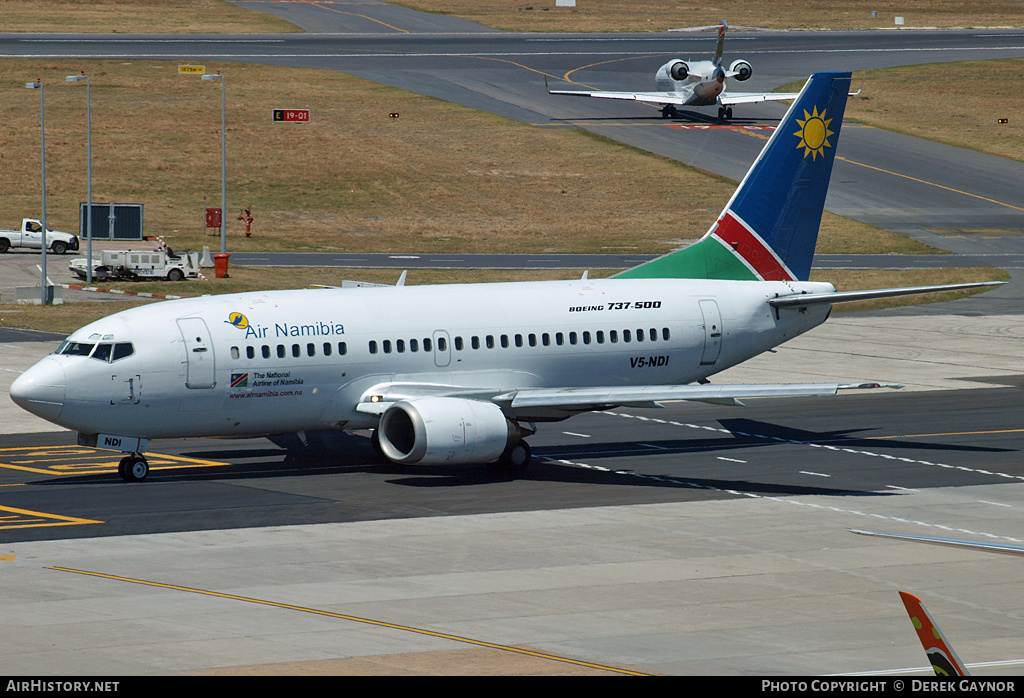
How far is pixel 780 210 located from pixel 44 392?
23.5m

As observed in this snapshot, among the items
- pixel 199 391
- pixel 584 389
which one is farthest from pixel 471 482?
pixel 199 391

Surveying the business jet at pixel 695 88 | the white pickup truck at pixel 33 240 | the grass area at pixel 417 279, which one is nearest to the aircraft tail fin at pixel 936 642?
the grass area at pixel 417 279

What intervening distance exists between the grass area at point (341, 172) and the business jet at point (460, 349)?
53.2 metres

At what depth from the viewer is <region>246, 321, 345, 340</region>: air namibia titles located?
37500 millimetres

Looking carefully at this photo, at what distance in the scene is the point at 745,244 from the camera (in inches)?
1780

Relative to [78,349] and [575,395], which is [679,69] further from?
[78,349]

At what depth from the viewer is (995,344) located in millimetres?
65062

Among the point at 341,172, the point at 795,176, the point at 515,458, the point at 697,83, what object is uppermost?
the point at 697,83

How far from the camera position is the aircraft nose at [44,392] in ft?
117

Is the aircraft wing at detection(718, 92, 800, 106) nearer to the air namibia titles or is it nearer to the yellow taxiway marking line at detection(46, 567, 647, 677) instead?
the air namibia titles

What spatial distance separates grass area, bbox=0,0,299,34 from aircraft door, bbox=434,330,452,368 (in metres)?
142

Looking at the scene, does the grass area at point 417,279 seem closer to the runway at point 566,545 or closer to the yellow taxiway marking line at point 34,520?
the runway at point 566,545

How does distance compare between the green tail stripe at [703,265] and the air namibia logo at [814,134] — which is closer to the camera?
the green tail stripe at [703,265]

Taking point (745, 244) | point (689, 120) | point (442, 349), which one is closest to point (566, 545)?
point (442, 349)
